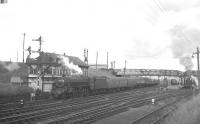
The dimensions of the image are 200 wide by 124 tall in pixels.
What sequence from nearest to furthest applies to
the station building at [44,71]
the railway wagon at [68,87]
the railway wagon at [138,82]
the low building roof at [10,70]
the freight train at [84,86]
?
the railway wagon at [68,87] < the freight train at [84,86] < the station building at [44,71] < the railway wagon at [138,82] < the low building roof at [10,70]

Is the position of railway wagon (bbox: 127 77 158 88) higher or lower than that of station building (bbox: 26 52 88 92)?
lower

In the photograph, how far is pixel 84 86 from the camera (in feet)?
111

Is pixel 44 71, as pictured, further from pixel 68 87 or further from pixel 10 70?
pixel 10 70

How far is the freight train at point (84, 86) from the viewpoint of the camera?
30797 mm

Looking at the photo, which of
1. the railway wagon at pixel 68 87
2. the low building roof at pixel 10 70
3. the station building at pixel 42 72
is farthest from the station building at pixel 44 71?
the low building roof at pixel 10 70

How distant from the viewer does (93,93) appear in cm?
3653

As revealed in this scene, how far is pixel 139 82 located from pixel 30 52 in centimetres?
2371

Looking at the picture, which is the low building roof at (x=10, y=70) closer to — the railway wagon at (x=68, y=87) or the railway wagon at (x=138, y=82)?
the railway wagon at (x=68, y=87)

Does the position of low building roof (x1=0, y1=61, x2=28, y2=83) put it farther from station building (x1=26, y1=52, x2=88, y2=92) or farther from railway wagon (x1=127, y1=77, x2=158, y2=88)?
railway wagon (x1=127, y1=77, x2=158, y2=88)

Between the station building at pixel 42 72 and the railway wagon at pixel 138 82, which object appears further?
the railway wagon at pixel 138 82

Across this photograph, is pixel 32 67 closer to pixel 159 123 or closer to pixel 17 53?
pixel 159 123

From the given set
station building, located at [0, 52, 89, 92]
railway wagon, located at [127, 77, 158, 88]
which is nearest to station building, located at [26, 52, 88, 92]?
station building, located at [0, 52, 89, 92]

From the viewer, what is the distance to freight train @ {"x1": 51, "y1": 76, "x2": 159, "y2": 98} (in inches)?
1212

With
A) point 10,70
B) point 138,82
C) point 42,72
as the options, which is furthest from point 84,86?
point 10,70
